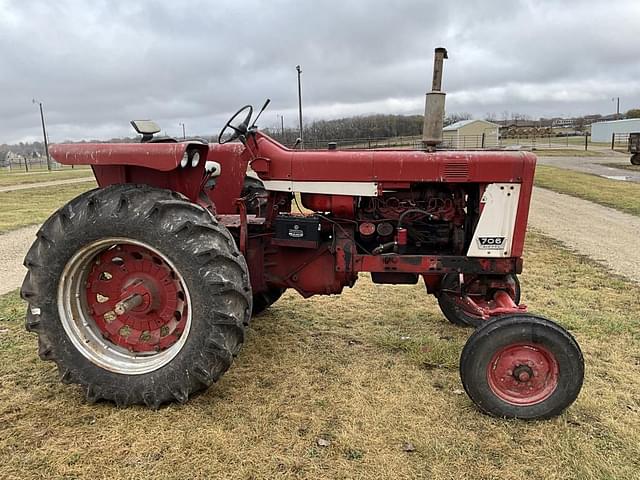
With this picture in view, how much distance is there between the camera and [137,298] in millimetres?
3355

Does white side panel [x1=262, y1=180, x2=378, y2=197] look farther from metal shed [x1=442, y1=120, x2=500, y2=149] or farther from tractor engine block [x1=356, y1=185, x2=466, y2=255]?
metal shed [x1=442, y1=120, x2=500, y2=149]

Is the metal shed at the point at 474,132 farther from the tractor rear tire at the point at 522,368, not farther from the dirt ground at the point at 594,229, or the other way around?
the tractor rear tire at the point at 522,368

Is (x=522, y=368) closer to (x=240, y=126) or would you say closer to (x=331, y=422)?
(x=331, y=422)

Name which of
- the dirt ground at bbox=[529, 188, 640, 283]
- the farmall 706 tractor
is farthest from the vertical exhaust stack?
the dirt ground at bbox=[529, 188, 640, 283]

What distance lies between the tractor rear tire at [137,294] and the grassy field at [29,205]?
860 centimetres

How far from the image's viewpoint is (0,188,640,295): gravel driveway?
7.09 metres

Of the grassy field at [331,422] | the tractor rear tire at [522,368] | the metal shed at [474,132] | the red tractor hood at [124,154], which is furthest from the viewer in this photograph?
the metal shed at [474,132]

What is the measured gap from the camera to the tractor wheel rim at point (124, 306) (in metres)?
3.27

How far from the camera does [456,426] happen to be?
3061 mm

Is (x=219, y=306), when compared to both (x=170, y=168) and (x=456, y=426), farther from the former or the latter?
(x=456, y=426)

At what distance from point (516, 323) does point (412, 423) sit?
2.72ft

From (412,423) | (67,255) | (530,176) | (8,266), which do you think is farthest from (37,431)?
(8,266)

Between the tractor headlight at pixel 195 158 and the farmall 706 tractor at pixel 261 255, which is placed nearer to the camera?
the farmall 706 tractor at pixel 261 255

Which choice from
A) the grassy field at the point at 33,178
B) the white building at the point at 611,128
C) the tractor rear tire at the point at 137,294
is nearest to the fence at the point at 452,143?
the tractor rear tire at the point at 137,294
